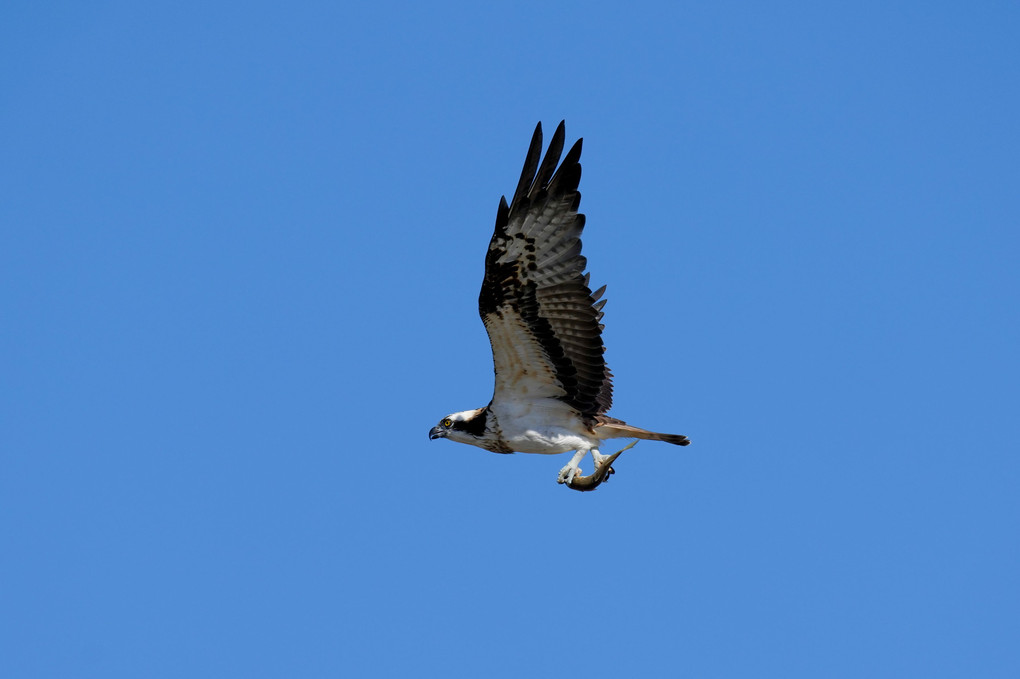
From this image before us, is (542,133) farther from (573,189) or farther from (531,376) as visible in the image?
(531,376)

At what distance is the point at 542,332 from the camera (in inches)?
370

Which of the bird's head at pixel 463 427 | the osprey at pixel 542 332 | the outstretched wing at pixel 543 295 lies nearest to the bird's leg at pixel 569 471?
the osprey at pixel 542 332

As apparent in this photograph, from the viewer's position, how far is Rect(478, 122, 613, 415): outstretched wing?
8.85 meters

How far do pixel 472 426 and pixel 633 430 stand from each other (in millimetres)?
1609

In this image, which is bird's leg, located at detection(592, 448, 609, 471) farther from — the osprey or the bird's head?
the bird's head

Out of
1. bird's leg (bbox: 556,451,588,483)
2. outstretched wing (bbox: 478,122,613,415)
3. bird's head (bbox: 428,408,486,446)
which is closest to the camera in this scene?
outstretched wing (bbox: 478,122,613,415)

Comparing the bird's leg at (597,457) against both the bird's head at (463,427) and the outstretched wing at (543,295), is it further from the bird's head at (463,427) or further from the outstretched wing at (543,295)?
the bird's head at (463,427)

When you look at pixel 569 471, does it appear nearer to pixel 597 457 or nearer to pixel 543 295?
pixel 597 457

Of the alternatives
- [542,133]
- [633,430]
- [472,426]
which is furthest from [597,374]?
[542,133]

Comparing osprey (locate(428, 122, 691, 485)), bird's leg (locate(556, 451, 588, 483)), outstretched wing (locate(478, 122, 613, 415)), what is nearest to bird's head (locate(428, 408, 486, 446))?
osprey (locate(428, 122, 691, 485))

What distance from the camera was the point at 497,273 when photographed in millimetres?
9133

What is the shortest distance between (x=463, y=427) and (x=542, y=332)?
147 cm

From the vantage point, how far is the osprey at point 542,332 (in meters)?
8.87

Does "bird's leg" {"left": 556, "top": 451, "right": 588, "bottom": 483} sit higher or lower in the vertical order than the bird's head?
lower
